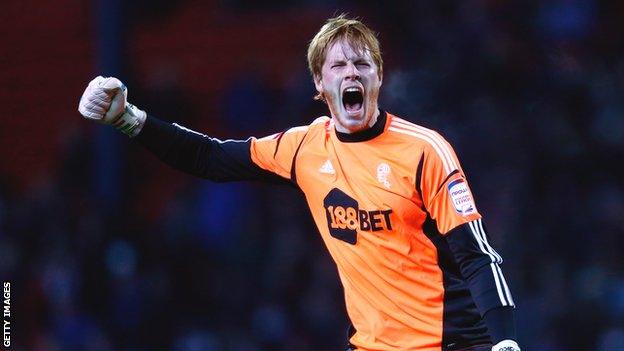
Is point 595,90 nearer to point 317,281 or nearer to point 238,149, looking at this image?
point 317,281

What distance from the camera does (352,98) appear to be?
3811 mm

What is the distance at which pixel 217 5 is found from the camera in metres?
7.61

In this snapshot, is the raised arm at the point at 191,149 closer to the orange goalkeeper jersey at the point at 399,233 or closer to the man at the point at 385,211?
the man at the point at 385,211

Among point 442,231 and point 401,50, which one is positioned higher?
point 401,50

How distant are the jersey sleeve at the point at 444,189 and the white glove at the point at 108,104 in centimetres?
112

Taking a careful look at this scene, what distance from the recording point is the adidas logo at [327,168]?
382 centimetres

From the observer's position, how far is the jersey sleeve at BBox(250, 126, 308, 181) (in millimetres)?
4012

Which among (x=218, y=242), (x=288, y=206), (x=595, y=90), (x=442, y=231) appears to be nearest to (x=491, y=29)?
(x=595, y=90)

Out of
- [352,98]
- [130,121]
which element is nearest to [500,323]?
[352,98]

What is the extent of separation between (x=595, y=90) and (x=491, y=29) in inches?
31.3

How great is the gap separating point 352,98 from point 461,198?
62cm

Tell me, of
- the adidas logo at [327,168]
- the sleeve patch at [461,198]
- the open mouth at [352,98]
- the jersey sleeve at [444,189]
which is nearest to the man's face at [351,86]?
the open mouth at [352,98]

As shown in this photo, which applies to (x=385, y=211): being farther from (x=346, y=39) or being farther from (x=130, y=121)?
(x=130, y=121)

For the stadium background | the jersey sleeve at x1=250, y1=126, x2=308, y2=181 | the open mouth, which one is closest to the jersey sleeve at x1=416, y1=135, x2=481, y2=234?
the open mouth
